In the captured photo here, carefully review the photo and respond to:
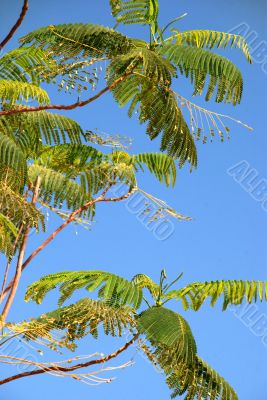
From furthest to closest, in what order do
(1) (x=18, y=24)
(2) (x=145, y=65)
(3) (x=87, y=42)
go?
(3) (x=87, y=42) < (2) (x=145, y=65) < (1) (x=18, y=24)

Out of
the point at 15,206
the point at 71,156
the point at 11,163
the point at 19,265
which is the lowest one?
the point at 15,206

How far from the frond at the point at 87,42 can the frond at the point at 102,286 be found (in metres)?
2.01

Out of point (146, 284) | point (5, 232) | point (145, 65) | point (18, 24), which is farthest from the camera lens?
point (146, 284)

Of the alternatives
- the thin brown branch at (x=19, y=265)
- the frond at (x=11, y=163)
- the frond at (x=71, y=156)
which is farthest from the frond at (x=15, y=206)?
the frond at (x=71, y=156)

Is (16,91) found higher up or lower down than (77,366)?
higher up

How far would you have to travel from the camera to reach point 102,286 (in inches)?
296

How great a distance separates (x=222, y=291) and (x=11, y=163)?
2435 mm

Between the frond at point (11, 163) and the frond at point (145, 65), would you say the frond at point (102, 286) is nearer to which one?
the frond at point (11, 163)

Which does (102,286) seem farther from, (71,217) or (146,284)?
(71,217)

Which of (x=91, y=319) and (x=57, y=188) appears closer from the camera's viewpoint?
(x=91, y=319)

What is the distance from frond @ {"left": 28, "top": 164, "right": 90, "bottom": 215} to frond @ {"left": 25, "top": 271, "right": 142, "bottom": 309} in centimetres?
197

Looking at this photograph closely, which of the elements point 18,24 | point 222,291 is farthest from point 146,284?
point 18,24

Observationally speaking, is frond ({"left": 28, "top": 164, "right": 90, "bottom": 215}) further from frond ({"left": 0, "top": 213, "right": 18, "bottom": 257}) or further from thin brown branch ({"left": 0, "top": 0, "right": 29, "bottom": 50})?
thin brown branch ({"left": 0, "top": 0, "right": 29, "bottom": 50})

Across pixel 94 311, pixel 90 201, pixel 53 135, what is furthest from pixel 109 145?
pixel 94 311
